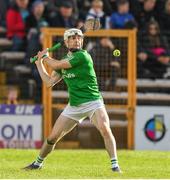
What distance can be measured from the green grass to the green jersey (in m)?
1.11

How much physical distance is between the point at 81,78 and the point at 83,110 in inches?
18.4

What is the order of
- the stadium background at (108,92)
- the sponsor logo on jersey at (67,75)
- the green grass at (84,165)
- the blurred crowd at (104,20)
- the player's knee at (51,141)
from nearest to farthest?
1. the green grass at (84,165)
2. the sponsor logo on jersey at (67,75)
3. the player's knee at (51,141)
4. the stadium background at (108,92)
5. the blurred crowd at (104,20)

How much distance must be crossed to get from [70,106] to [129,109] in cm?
637

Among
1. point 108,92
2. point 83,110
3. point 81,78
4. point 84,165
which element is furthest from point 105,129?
point 108,92

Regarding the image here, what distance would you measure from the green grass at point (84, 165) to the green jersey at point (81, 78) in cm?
111

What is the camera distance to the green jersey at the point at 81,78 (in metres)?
12.0

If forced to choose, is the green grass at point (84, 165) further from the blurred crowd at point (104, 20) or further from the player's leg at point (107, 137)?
the blurred crowd at point (104, 20)

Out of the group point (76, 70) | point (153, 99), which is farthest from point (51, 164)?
point (153, 99)

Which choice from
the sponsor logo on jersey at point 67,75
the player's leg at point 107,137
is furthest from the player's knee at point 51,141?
the sponsor logo on jersey at point 67,75

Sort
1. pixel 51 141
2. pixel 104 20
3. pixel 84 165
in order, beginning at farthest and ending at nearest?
1. pixel 104 20
2. pixel 84 165
3. pixel 51 141

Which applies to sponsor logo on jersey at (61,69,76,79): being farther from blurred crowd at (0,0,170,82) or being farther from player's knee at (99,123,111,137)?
blurred crowd at (0,0,170,82)

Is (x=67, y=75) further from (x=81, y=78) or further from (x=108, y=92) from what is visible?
(x=108, y=92)

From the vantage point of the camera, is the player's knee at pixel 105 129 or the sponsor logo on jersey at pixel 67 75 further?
the sponsor logo on jersey at pixel 67 75

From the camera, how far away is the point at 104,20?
780 inches
